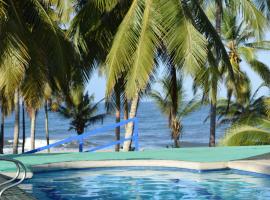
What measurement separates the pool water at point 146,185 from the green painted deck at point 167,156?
767 millimetres

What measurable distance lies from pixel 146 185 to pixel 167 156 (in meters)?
2.85

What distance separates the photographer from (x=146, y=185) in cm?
1038

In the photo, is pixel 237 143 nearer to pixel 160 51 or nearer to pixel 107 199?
pixel 160 51

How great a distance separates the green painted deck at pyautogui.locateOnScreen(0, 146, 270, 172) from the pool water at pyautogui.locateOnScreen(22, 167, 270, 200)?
0.77 metres

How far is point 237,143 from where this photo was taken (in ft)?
51.5

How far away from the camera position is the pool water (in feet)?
30.8

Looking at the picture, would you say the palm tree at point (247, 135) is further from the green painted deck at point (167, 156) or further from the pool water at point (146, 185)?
the pool water at point (146, 185)

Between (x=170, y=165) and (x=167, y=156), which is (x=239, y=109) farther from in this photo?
(x=170, y=165)

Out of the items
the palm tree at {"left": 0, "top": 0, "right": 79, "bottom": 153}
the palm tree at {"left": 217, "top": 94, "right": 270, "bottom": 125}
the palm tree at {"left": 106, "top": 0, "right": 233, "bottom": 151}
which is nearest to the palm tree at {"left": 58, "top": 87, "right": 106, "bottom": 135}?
the palm tree at {"left": 217, "top": 94, "right": 270, "bottom": 125}

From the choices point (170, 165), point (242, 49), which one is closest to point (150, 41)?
point (170, 165)

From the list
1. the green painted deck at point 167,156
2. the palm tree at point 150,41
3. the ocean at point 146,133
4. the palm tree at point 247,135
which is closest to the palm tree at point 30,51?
the palm tree at point 150,41

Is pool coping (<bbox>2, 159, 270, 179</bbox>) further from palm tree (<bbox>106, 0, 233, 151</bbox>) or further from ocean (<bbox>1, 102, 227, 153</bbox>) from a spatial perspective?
ocean (<bbox>1, 102, 227, 153</bbox>)

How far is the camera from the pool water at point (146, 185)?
9.39 m

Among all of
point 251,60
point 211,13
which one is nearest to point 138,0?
point 211,13
